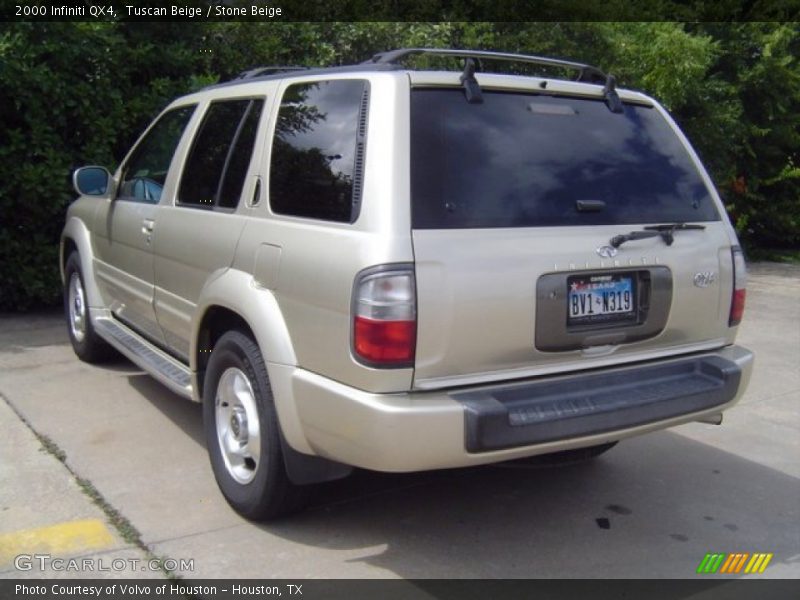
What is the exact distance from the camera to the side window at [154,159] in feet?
16.6

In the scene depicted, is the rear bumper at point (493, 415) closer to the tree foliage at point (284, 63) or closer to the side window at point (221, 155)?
the side window at point (221, 155)

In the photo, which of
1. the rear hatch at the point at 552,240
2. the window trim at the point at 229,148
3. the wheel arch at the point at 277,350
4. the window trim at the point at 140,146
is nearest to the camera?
the rear hatch at the point at 552,240

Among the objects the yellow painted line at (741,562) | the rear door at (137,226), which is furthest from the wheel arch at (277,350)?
the yellow painted line at (741,562)

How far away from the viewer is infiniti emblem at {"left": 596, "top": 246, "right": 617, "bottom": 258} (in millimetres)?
3552

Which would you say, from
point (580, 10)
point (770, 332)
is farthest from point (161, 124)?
point (580, 10)

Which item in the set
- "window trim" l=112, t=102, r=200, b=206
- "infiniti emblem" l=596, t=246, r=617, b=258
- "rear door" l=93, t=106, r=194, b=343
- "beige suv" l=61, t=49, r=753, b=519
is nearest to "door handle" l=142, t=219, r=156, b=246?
"rear door" l=93, t=106, r=194, b=343

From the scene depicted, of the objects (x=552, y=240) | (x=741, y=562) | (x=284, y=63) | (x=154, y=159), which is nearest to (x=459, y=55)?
(x=552, y=240)

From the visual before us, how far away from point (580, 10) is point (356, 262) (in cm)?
945

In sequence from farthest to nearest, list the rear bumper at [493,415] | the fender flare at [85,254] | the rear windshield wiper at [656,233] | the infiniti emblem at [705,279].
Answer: the fender flare at [85,254] → the infiniti emblem at [705,279] → the rear windshield wiper at [656,233] → the rear bumper at [493,415]

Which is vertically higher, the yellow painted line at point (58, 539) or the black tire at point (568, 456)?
the black tire at point (568, 456)

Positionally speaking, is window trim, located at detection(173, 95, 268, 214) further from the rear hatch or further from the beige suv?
the rear hatch

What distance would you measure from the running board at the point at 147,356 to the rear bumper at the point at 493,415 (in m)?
1.26

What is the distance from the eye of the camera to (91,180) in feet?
18.8

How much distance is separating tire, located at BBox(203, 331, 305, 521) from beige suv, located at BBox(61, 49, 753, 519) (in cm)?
1
